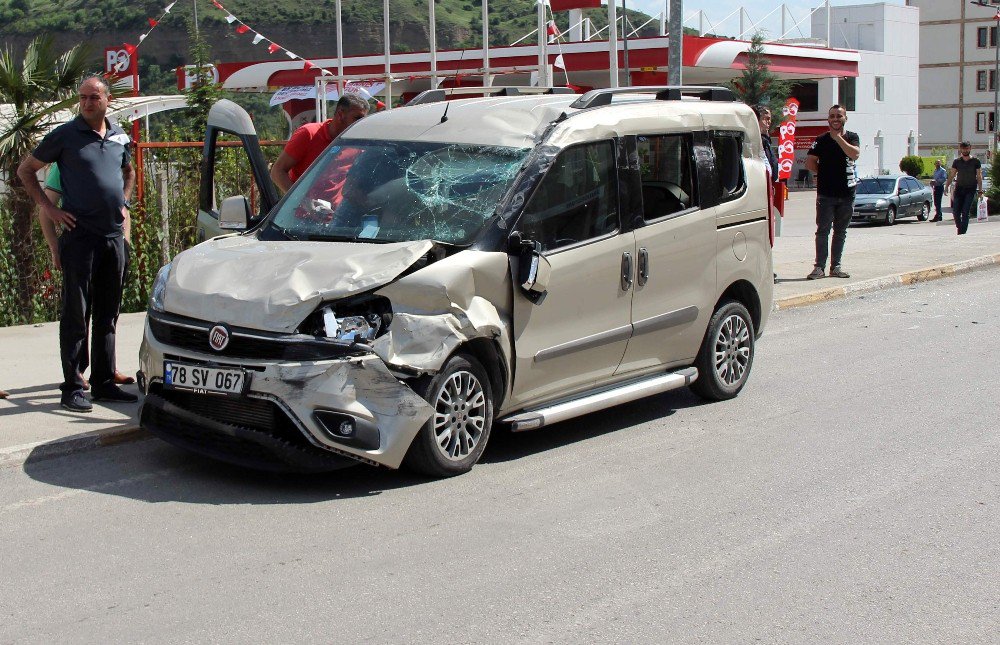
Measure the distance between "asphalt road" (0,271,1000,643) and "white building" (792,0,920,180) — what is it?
57.3m

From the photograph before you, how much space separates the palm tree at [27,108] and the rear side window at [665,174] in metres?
5.84

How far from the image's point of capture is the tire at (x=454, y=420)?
20.6 ft

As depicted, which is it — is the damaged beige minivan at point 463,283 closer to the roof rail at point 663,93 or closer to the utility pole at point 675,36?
the roof rail at point 663,93

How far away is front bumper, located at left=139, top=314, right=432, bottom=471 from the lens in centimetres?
593

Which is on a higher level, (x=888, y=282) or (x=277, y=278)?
(x=277, y=278)

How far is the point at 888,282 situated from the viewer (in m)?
15.6

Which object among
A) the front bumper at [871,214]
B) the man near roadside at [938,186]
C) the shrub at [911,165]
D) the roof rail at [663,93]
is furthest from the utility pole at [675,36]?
the shrub at [911,165]

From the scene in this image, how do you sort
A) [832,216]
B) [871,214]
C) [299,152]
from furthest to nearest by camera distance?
[871,214] < [832,216] < [299,152]

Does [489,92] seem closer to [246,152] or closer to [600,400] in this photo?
[246,152]

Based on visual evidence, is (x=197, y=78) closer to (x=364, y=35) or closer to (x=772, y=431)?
(x=772, y=431)

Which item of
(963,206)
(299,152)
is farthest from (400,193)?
(963,206)

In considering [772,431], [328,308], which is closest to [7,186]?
[328,308]

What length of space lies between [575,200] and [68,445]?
129 inches

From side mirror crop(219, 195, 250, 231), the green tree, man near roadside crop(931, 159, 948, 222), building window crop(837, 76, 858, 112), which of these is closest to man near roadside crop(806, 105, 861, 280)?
side mirror crop(219, 195, 250, 231)
